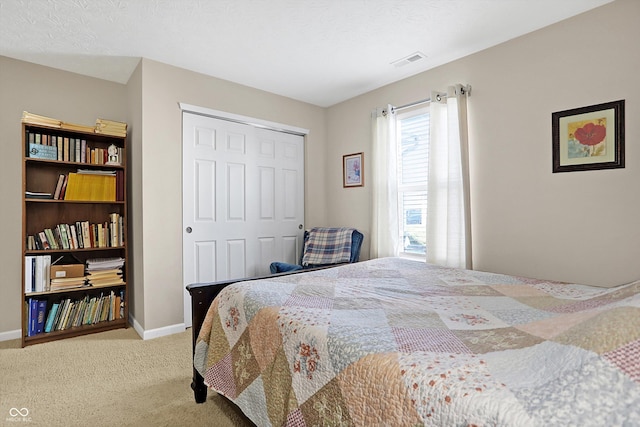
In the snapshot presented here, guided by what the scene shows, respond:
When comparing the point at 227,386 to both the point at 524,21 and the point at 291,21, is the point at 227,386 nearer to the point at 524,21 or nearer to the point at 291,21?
the point at 291,21

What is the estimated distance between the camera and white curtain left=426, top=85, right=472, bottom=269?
2775mm

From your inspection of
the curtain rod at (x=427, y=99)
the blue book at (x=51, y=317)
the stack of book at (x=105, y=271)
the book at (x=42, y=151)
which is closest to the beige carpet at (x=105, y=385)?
the blue book at (x=51, y=317)

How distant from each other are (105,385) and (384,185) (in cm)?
283

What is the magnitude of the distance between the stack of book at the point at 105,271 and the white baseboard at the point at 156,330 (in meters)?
0.43

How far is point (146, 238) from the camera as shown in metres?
2.83

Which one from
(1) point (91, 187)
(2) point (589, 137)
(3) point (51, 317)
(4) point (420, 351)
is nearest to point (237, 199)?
(1) point (91, 187)

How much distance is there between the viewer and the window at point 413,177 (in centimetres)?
321

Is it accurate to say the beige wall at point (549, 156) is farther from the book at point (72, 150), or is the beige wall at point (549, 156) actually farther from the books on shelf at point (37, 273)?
the books on shelf at point (37, 273)

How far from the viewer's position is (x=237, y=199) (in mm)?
3445

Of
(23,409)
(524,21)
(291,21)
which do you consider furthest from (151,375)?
(524,21)

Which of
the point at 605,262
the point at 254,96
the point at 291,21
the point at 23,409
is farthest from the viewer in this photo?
the point at 254,96

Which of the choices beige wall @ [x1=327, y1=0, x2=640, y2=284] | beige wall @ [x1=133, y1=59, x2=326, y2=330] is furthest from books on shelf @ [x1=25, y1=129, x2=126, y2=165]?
beige wall @ [x1=327, y1=0, x2=640, y2=284]

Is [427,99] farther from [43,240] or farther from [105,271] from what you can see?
[43,240]

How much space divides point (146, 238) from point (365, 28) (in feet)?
8.21
